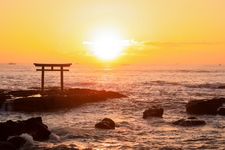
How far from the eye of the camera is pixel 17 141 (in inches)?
877

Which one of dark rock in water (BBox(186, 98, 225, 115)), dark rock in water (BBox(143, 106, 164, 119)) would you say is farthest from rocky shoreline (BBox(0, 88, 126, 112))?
dark rock in water (BBox(186, 98, 225, 115))

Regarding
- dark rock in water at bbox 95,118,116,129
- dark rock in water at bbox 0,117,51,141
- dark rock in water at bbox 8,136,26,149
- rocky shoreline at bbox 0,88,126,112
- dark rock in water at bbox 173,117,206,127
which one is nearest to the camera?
dark rock in water at bbox 8,136,26,149

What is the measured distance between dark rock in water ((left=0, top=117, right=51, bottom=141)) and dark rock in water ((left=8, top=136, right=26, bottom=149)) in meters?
1.64

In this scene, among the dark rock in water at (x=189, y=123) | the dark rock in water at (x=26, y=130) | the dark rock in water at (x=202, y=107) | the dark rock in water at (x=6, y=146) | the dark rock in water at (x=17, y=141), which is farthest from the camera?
the dark rock in water at (x=202, y=107)

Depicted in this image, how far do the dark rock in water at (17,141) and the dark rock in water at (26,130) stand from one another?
1.64 metres

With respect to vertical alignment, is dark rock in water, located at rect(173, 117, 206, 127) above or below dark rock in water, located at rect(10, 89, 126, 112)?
below

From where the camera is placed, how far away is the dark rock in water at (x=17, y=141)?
22000 millimetres

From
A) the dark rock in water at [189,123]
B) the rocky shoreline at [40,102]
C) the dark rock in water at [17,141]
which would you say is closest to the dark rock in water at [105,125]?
the dark rock in water at [189,123]

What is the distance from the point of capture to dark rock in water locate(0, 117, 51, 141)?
2450cm

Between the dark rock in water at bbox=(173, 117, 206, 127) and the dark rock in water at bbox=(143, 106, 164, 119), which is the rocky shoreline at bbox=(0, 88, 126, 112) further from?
the dark rock in water at bbox=(173, 117, 206, 127)

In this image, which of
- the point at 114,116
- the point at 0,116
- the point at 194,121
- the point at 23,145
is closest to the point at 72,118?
the point at 114,116

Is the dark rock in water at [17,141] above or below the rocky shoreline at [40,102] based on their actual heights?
below

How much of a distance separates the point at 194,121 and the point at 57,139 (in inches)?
419

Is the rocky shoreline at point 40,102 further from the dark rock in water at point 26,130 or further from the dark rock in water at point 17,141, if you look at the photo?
the dark rock in water at point 17,141
